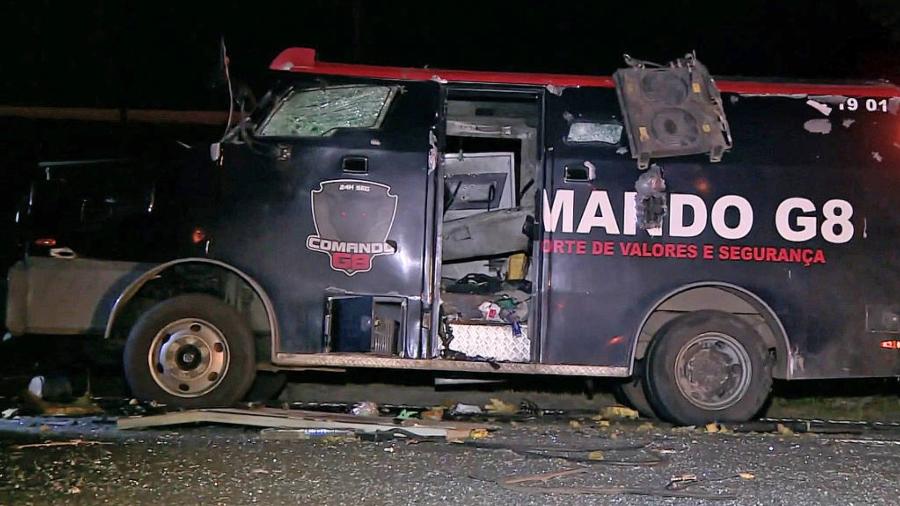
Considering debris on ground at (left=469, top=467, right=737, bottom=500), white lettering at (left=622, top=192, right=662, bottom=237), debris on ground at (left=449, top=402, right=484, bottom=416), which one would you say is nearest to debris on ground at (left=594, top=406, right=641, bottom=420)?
debris on ground at (left=449, top=402, right=484, bottom=416)

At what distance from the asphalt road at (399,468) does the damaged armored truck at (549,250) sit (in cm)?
57

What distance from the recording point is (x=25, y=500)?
15.8ft

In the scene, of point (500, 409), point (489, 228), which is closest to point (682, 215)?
point (489, 228)

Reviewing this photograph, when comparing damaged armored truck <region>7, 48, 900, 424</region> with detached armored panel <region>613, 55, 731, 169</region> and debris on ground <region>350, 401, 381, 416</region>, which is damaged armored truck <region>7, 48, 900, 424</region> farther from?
debris on ground <region>350, 401, 381, 416</region>

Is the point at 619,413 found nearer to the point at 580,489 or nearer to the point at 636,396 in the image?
the point at 636,396

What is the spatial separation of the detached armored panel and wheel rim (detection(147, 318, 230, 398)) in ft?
9.97

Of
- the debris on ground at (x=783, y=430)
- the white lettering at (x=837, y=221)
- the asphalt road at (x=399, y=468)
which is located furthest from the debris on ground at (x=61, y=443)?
the white lettering at (x=837, y=221)

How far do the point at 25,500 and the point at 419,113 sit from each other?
11.6 feet

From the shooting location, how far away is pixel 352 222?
6.88 metres

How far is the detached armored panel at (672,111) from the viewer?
690 centimetres

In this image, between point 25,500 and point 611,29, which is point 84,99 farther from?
point 25,500

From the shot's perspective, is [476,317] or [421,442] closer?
[421,442]

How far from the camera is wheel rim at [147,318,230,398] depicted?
6.81m

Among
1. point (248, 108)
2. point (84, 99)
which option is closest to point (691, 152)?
point (248, 108)
